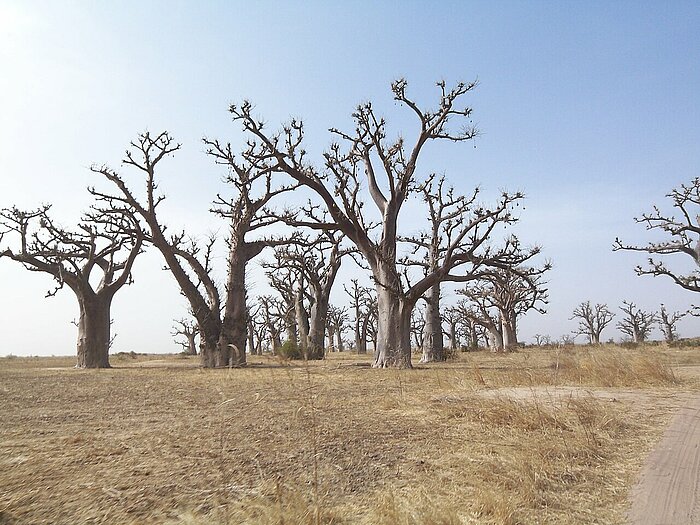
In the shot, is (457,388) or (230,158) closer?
(457,388)

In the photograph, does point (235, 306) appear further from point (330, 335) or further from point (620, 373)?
point (330, 335)

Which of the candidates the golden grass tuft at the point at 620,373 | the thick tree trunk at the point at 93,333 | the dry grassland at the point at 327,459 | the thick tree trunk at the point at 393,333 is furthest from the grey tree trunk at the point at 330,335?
the dry grassland at the point at 327,459

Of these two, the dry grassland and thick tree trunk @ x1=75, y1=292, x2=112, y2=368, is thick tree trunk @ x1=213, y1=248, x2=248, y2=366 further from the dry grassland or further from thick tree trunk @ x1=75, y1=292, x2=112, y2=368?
the dry grassland

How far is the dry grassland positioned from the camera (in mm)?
2672

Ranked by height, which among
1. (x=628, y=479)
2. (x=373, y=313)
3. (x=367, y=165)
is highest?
(x=367, y=165)

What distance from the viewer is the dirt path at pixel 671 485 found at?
8.79 feet

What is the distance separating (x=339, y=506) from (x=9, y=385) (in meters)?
9.78

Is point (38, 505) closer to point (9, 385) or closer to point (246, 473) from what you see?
point (246, 473)

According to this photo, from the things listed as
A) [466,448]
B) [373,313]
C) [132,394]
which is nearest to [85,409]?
[132,394]

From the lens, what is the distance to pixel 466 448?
404 centimetres

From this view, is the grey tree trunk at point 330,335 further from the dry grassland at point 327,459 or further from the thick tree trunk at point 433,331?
the dry grassland at point 327,459

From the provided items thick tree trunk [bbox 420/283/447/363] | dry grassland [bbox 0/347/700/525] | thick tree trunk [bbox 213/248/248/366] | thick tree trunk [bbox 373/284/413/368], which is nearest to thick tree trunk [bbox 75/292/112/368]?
thick tree trunk [bbox 213/248/248/366]

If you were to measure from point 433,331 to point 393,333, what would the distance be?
233 inches

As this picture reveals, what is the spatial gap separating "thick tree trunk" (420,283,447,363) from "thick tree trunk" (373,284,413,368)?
16.9 feet
